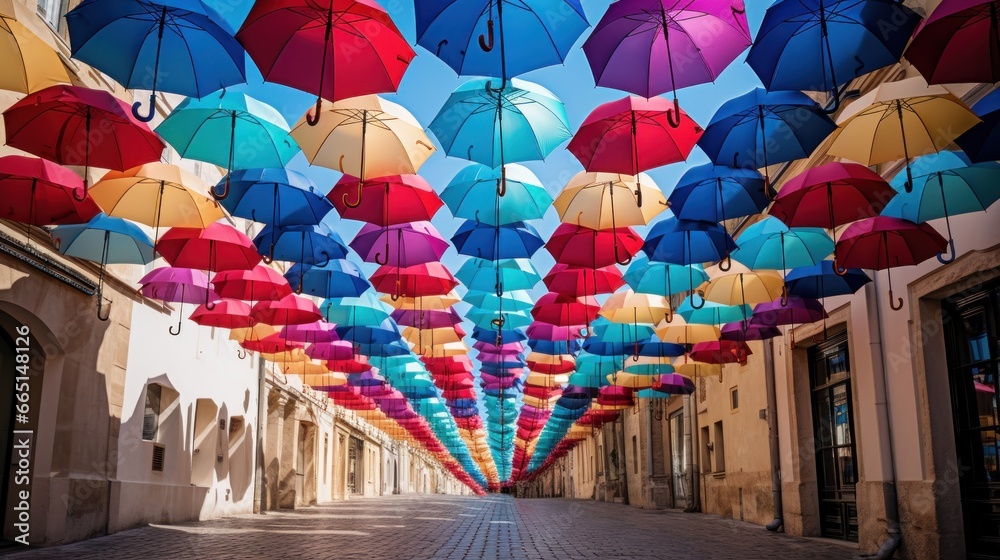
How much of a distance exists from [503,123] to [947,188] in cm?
484

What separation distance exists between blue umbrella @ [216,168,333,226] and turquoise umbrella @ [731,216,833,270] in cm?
582

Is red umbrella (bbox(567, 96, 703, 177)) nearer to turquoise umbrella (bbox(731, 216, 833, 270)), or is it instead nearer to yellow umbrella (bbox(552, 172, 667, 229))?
yellow umbrella (bbox(552, 172, 667, 229))

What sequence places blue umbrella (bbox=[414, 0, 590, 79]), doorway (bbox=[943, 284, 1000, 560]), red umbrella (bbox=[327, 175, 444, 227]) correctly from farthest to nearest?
red umbrella (bbox=[327, 175, 444, 227])
doorway (bbox=[943, 284, 1000, 560])
blue umbrella (bbox=[414, 0, 590, 79])

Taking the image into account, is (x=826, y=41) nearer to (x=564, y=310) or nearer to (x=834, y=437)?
(x=834, y=437)

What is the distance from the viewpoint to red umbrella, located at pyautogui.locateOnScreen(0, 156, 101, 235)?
9133mm

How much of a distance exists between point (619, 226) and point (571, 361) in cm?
1276

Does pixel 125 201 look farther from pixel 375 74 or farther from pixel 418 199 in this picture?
pixel 375 74

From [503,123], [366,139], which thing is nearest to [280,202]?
[366,139]

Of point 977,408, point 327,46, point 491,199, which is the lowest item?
point 977,408

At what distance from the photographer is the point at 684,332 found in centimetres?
1570

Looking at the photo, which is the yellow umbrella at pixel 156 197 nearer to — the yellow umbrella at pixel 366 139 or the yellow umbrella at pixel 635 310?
the yellow umbrella at pixel 366 139

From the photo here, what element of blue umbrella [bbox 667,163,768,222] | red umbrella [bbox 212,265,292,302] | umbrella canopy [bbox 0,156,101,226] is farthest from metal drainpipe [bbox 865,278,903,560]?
umbrella canopy [bbox 0,156,101,226]

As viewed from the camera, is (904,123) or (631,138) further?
(631,138)

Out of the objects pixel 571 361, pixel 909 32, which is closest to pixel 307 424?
pixel 571 361
